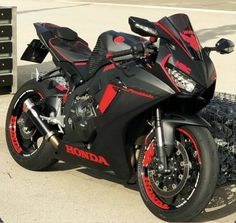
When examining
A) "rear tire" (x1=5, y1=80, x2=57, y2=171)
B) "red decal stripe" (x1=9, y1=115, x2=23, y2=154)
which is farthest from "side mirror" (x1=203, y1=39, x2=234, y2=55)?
"red decal stripe" (x1=9, y1=115, x2=23, y2=154)

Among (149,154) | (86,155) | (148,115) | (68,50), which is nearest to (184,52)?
(148,115)

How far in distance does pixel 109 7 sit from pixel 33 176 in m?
16.8

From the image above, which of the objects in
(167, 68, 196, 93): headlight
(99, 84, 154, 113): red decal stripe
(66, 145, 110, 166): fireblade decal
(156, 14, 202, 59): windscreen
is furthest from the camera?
(66, 145, 110, 166): fireblade decal

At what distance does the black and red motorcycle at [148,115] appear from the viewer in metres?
4.12

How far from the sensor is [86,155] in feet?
15.7

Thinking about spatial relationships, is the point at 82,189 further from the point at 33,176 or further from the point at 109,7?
the point at 109,7

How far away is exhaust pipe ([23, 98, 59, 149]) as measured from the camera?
509 centimetres

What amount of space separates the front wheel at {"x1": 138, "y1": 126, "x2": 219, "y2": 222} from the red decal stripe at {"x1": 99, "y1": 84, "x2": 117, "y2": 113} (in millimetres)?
390

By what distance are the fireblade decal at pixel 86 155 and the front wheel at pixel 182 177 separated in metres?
0.32

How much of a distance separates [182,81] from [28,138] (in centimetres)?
202

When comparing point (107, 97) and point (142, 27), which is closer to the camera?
point (142, 27)

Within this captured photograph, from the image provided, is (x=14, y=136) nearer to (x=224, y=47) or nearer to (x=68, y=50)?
(x=68, y=50)

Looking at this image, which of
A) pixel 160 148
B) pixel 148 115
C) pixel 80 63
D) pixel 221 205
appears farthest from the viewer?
pixel 80 63

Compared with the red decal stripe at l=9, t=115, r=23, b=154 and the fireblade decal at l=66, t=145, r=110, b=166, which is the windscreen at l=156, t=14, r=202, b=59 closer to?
the fireblade decal at l=66, t=145, r=110, b=166
